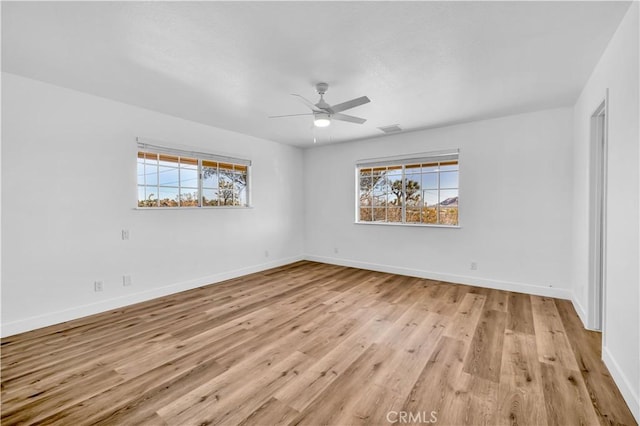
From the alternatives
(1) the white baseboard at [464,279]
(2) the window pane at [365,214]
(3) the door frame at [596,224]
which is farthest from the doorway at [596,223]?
(2) the window pane at [365,214]

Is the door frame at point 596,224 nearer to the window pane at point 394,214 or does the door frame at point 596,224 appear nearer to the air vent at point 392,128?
the air vent at point 392,128

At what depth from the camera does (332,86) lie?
2.98 meters

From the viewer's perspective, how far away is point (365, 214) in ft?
18.9

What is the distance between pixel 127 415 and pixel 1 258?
2299 millimetres

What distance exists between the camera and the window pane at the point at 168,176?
13.4 feet

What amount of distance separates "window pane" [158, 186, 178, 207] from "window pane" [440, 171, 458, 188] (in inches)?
167

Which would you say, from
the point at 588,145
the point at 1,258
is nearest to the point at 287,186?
the point at 1,258

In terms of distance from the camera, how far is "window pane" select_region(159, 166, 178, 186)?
13.4 feet

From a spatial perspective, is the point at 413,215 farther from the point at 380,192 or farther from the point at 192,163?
the point at 192,163

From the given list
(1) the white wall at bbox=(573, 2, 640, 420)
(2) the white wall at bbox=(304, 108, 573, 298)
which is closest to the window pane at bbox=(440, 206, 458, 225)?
(2) the white wall at bbox=(304, 108, 573, 298)

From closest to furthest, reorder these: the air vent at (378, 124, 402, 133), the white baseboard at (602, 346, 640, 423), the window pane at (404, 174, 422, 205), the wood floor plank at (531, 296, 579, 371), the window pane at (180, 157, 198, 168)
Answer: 1. the white baseboard at (602, 346, 640, 423)
2. the wood floor plank at (531, 296, 579, 371)
3. the window pane at (180, 157, 198, 168)
4. the air vent at (378, 124, 402, 133)
5. the window pane at (404, 174, 422, 205)

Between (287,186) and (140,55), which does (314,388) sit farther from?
→ (287,186)

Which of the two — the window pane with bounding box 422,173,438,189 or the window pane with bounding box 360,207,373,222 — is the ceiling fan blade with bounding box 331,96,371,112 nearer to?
the window pane with bounding box 422,173,438,189

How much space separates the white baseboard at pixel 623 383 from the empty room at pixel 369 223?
2 cm
